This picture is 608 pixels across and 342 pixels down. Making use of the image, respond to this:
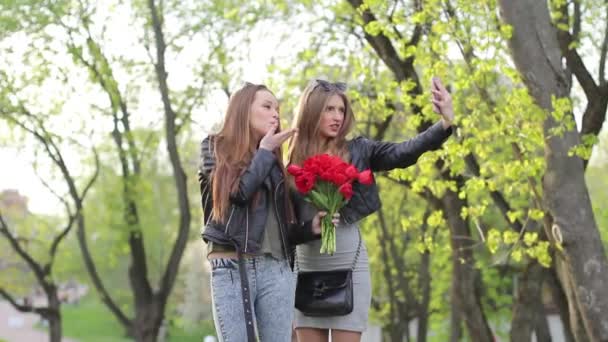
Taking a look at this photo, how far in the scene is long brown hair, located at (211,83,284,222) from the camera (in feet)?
16.5

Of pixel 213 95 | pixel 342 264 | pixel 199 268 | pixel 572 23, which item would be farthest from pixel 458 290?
pixel 199 268

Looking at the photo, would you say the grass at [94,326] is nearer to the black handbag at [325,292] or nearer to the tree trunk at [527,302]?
the tree trunk at [527,302]

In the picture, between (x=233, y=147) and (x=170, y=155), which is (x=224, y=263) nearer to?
(x=233, y=147)

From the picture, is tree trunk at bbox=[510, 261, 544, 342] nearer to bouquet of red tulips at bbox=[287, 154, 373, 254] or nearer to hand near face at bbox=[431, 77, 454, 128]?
hand near face at bbox=[431, 77, 454, 128]

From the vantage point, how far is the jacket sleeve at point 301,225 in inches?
216

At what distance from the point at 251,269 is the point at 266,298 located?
0.16 m

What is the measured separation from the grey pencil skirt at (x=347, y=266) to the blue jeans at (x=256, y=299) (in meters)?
0.54

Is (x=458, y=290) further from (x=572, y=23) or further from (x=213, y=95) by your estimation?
(x=213, y=95)

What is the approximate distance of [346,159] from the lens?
5758mm

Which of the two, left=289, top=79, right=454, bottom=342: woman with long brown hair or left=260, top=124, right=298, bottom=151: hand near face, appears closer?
left=260, top=124, right=298, bottom=151: hand near face

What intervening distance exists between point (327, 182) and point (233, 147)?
0.56 metres

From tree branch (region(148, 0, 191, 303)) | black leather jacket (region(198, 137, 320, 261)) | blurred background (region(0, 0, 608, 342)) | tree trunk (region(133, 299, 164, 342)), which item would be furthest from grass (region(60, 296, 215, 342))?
black leather jacket (region(198, 137, 320, 261))

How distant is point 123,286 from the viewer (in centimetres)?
5862

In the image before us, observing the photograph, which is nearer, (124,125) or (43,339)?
(124,125)
